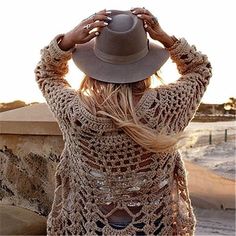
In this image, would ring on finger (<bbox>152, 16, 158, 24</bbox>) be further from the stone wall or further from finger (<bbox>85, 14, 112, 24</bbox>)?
the stone wall

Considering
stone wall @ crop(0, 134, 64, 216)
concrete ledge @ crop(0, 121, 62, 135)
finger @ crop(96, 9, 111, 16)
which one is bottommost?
stone wall @ crop(0, 134, 64, 216)

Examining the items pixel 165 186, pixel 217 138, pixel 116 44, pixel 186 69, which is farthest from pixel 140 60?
pixel 217 138

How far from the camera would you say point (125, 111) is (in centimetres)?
191

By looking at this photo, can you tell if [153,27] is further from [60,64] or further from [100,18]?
[60,64]

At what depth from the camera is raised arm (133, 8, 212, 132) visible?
1.98 metres

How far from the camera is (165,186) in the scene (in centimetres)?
206

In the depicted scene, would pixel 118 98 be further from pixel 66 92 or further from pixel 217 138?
Answer: pixel 217 138

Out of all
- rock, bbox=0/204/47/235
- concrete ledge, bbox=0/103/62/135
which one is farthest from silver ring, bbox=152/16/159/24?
rock, bbox=0/204/47/235

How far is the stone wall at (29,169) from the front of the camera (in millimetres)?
3051

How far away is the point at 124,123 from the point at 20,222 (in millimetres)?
1254

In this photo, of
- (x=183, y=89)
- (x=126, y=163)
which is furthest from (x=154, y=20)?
(x=126, y=163)

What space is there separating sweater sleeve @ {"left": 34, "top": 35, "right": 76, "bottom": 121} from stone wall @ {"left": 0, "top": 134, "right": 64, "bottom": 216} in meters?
0.84

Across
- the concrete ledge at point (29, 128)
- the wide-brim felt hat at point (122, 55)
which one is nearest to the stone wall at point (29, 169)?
the concrete ledge at point (29, 128)

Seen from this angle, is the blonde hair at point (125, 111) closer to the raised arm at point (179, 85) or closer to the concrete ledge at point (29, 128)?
the raised arm at point (179, 85)
